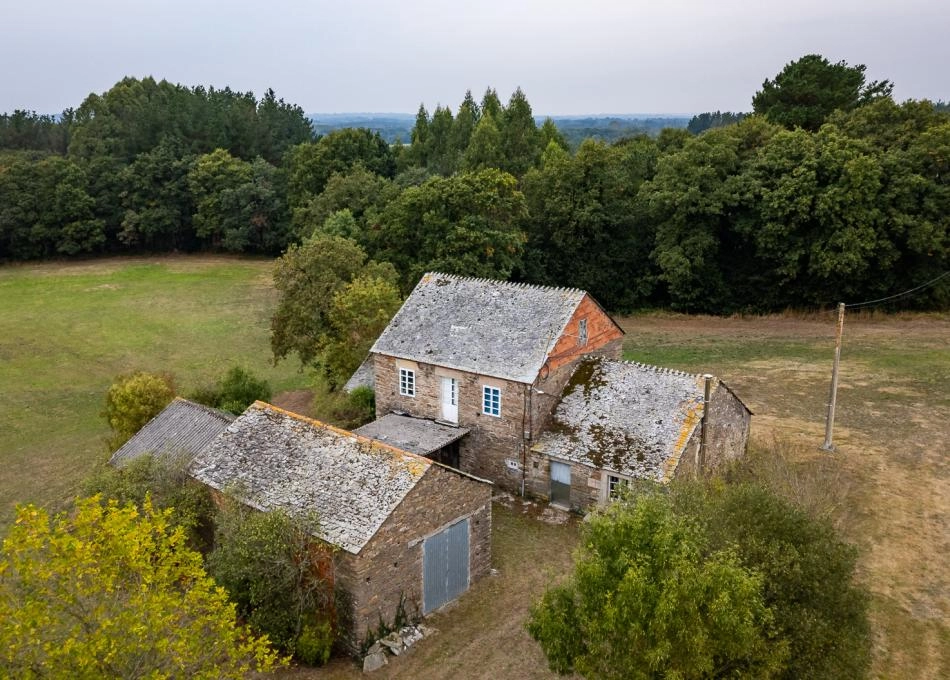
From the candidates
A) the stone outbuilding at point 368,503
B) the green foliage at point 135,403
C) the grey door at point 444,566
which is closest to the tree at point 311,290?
the green foliage at point 135,403

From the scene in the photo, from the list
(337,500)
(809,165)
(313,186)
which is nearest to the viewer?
(337,500)

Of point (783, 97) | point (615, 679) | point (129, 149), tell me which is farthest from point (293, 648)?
point (129, 149)

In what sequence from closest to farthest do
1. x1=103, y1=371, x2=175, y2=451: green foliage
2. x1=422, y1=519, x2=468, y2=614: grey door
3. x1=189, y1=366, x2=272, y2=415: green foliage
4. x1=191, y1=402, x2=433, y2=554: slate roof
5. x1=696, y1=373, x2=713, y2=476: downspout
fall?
x1=191, y1=402, x2=433, y2=554: slate roof → x1=422, y1=519, x2=468, y2=614: grey door → x1=696, y1=373, x2=713, y2=476: downspout → x1=103, y1=371, x2=175, y2=451: green foliage → x1=189, y1=366, x2=272, y2=415: green foliage

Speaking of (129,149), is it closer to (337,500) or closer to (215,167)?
(215,167)

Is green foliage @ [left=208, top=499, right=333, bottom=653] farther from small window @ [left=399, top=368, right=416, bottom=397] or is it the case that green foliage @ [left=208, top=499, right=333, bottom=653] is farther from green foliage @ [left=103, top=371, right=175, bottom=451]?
green foliage @ [left=103, top=371, right=175, bottom=451]

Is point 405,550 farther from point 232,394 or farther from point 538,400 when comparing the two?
point 232,394

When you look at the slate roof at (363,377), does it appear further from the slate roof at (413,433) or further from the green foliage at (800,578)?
the green foliage at (800,578)

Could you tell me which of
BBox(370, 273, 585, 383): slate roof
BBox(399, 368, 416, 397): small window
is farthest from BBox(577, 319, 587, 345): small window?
BBox(399, 368, 416, 397): small window
